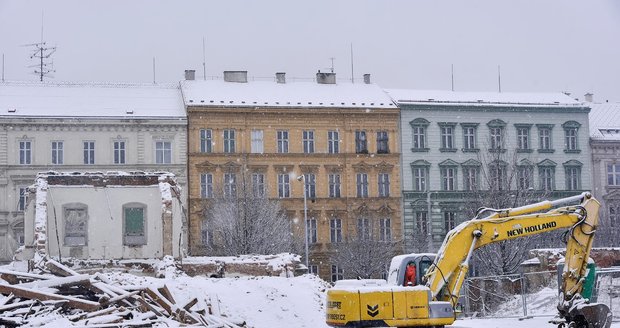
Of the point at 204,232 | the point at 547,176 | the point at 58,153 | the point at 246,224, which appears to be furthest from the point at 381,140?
the point at 58,153

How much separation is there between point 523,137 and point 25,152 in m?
29.2

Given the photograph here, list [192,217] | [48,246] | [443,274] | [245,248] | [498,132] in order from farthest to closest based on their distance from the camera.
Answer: [498,132] < [192,217] < [245,248] < [48,246] < [443,274]

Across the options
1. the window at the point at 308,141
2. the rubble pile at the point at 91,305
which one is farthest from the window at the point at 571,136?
the rubble pile at the point at 91,305

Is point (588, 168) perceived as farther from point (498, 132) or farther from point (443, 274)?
point (443, 274)

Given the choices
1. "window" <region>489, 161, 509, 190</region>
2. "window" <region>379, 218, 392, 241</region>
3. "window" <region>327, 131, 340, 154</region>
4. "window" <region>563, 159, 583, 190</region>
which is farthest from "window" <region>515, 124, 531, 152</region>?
"window" <region>489, 161, 509, 190</region>

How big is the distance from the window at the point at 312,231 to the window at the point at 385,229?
383 cm

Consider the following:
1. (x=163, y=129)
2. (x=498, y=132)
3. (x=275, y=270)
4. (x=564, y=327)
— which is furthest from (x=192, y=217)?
(x=564, y=327)

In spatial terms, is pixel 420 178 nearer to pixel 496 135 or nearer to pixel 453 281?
pixel 496 135

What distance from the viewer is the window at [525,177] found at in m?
46.8

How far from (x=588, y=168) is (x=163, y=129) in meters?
25.9

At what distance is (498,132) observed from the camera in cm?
6144

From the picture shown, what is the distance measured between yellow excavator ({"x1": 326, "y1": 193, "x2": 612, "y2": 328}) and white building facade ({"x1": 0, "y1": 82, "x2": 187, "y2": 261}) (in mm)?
36593

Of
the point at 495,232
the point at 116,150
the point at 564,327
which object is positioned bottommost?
the point at 564,327

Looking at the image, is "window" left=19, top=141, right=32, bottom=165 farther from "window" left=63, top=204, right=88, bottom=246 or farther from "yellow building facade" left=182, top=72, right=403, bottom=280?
"window" left=63, top=204, right=88, bottom=246
